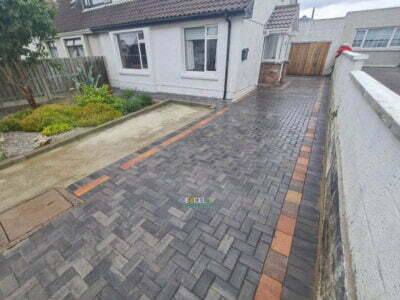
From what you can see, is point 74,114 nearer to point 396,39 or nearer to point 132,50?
point 132,50

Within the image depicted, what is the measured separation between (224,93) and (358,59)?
4.60m

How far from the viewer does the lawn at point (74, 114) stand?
518cm

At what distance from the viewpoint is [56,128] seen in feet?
16.6

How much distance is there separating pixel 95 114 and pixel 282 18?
→ 965 cm

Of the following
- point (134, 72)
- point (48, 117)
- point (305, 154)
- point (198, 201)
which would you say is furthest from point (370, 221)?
point (134, 72)

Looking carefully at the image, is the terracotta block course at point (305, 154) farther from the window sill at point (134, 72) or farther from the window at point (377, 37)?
the window at point (377, 37)

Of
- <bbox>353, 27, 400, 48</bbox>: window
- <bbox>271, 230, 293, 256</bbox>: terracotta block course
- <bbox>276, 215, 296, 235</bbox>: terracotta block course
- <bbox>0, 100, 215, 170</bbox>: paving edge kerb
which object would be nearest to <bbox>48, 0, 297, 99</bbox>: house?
<bbox>0, 100, 215, 170</bbox>: paving edge kerb

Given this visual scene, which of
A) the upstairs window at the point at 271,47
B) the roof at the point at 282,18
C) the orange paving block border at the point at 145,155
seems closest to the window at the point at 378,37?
the roof at the point at 282,18

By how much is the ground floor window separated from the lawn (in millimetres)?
7231

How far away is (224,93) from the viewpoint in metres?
7.81

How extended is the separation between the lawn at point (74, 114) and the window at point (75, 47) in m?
6.26

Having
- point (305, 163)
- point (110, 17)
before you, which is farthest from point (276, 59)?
point (110, 17)

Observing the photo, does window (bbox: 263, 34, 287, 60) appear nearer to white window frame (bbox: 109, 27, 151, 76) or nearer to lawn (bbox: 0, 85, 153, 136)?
white window frame (bbox: 109, 27, 151, 76)

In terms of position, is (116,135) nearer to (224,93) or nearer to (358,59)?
(224,93)
